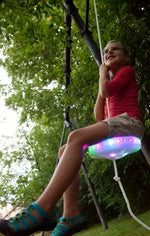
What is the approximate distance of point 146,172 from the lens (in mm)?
6746

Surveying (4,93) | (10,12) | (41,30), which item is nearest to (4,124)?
(4,93)

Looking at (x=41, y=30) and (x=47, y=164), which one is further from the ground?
(x=41, y=30)

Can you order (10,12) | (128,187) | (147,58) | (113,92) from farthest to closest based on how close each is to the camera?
(128,187) → (147,58) → (10,12) → (113,92)

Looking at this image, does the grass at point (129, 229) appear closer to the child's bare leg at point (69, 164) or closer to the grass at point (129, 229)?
the grass at point (129, 229)

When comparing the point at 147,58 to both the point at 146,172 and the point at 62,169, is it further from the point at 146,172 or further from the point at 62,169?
the point at 146,172

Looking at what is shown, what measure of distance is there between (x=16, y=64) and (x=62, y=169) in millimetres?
8370

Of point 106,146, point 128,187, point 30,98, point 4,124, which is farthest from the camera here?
point 4,124

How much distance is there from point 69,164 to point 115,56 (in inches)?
36.9

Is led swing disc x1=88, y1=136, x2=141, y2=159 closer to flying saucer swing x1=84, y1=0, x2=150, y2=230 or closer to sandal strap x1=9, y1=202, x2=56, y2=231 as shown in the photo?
flying saucer swing x1=84, y1=0, x2=150, y2=230

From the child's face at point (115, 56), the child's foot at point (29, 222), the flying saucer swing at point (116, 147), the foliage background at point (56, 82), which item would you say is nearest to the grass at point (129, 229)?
the foliage background at point (56, 82)

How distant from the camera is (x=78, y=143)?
136 centimetres

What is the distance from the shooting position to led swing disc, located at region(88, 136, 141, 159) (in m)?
1.42

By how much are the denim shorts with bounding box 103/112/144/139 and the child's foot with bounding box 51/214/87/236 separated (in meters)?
0.52

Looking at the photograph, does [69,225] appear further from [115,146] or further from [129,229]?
[129,229]
